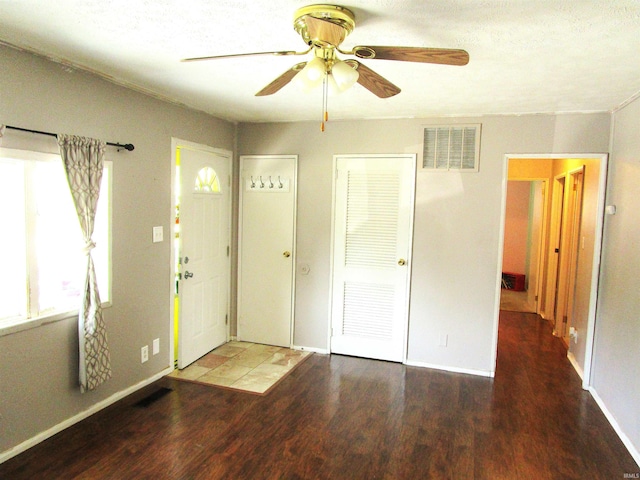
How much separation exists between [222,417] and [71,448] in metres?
0.91

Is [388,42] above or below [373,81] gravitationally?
above

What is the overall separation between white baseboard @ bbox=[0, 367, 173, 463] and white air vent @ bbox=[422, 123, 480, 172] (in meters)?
3.01

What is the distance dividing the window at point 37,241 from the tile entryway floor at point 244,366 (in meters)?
1.31

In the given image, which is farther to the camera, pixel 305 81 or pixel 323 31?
pixel 305 81

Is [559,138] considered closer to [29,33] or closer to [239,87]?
[239,87]

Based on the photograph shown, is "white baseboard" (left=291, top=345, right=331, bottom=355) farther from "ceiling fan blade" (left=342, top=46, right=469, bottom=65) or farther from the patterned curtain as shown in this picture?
"ceiling fan blade" (left=342, top=46, right=469, bottom=65)

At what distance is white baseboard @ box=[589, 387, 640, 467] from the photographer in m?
2.55

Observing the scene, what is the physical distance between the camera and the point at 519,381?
3664 millimetres

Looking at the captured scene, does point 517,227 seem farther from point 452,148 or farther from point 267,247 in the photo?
point 267,247

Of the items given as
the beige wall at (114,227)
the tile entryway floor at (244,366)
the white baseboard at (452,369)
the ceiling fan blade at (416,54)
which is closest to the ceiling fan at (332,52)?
the ceiling fan blade at (416,54)

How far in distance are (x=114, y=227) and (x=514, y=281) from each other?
6.99 m

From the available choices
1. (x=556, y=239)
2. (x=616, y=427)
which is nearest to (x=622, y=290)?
(x=616, y=427)

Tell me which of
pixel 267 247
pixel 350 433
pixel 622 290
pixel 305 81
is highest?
pixel 305 81

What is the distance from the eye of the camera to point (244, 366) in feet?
12.6
